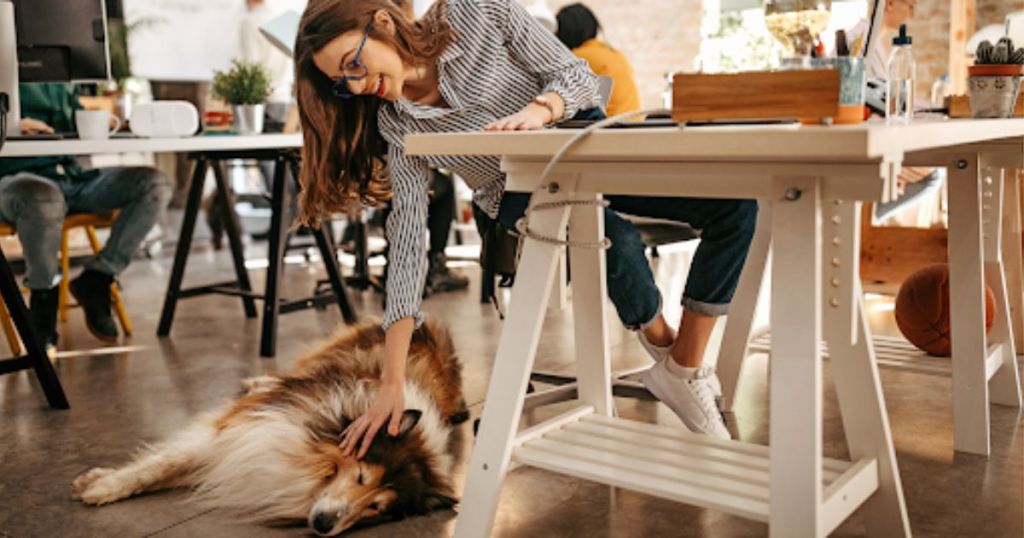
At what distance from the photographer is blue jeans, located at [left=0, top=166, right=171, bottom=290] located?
327 centimetres

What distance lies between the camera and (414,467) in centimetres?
179

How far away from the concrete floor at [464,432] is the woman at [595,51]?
903 mm

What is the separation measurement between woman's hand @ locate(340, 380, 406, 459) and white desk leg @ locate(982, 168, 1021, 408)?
151 centimetres

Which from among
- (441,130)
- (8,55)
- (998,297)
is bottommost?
(998,297)

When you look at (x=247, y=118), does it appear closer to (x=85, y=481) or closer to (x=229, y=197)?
(x=229, y=197)

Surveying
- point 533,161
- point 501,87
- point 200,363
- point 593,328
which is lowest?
point 200,363

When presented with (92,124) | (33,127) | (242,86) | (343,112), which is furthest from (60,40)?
(343,112)

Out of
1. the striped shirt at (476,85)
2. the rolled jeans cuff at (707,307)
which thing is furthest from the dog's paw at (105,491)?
the rolled jeans cuff at (707,307)

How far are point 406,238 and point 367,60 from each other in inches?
12.5

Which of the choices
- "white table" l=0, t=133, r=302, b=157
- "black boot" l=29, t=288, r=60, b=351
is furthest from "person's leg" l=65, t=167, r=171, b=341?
"white table" l=0, t=133, r=302, b=157

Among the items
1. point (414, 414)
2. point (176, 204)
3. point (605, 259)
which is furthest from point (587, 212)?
point (176, 204)

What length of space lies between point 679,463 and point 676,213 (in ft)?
2.19

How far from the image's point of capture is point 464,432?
91.1 inches

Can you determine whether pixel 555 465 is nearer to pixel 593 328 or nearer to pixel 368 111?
pixel 593 328
